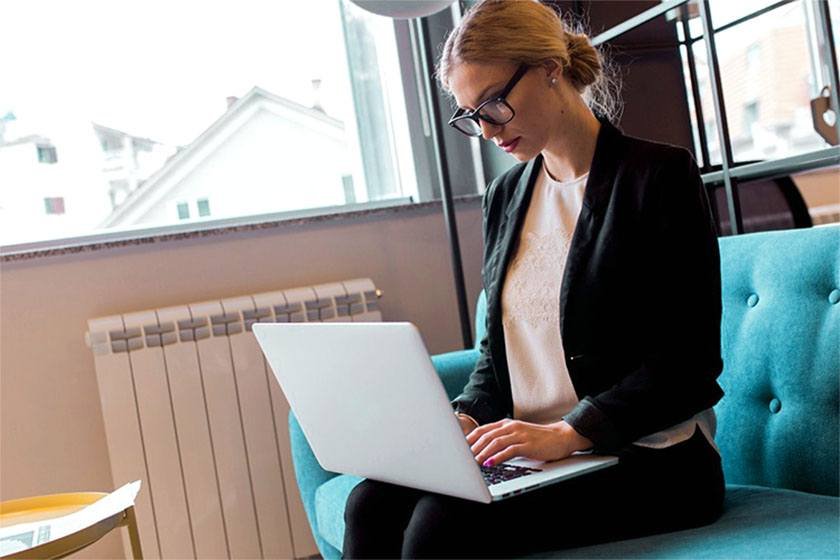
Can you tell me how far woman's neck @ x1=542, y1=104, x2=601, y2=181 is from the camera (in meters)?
1.37

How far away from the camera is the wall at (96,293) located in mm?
2143

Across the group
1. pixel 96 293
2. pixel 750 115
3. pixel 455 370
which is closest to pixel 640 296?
pixel 455 370

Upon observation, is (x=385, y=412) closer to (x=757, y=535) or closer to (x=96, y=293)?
(x=757, y=535)

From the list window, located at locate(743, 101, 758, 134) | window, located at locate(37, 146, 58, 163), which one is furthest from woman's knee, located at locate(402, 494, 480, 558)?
window, located at locate(743, 101, 758, 134)

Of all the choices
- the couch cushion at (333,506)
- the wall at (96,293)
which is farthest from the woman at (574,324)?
the wall at (96,293)

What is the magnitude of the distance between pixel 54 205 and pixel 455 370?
1138mm

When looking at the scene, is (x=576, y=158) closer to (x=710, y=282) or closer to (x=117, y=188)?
(x=710, y=282)

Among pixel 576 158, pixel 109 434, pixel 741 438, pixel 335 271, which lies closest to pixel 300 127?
pixel 335 271

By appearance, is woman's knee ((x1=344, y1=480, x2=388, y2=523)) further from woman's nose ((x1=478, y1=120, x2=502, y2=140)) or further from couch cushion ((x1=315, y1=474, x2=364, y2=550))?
woman's nose ((x1=478, y1=120, x2=502, y2=140))

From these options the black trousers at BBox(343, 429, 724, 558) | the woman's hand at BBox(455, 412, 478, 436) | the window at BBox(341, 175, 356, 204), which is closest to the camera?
the black trousers at BBox(343, 429, 724, 558)

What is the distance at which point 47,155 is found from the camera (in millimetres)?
2338

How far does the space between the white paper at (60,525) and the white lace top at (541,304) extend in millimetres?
644

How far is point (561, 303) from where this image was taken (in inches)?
51.1

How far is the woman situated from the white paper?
0.47 meters
